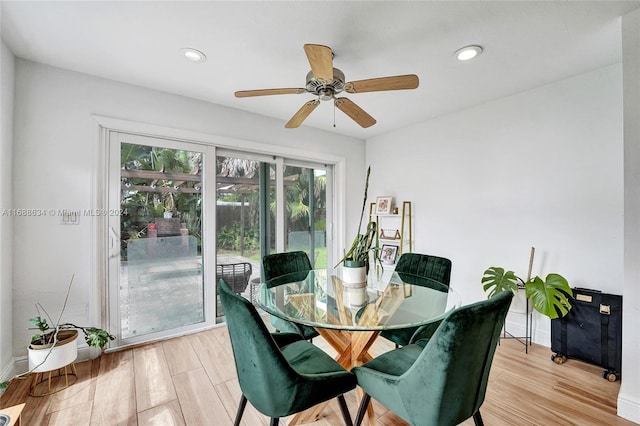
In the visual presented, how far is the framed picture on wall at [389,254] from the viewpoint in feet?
12.6

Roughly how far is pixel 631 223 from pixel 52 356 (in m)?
3.93

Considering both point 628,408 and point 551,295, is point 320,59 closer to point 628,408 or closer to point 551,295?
point 551,295

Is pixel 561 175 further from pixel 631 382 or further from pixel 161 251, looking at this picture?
pixel 161 251

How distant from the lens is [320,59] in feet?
4.83

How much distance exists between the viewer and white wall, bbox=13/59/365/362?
2131 mm

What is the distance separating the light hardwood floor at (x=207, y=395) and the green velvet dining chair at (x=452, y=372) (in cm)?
71

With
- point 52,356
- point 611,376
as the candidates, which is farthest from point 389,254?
point 52,356

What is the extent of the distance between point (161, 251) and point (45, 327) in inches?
38.2

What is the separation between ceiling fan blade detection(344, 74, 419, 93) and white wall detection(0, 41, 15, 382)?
2425 mm

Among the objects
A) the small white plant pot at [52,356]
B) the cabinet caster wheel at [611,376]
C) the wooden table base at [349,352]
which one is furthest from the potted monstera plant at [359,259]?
the small white plant pot at [52,356]

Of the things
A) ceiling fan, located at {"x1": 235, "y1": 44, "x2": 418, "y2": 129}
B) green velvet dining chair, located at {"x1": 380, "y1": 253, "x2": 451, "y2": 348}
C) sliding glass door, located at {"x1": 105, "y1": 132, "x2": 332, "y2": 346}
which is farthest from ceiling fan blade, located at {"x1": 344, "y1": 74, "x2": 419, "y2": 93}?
sliding glass door, located at {"x1": 105, "y1": 132, "x2": 332, "y2": 346}

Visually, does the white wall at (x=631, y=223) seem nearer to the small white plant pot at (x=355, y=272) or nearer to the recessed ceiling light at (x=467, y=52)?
the recessed ceiling light at (x=467, y=52)

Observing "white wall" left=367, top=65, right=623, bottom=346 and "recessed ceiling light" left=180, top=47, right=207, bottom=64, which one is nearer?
"recessed ceiling light" left=180, top=47, right=207, bottom=64

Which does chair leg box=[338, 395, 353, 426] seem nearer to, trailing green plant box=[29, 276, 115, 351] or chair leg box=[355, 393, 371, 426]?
chair leg box=[355, 393, 371, 426]
